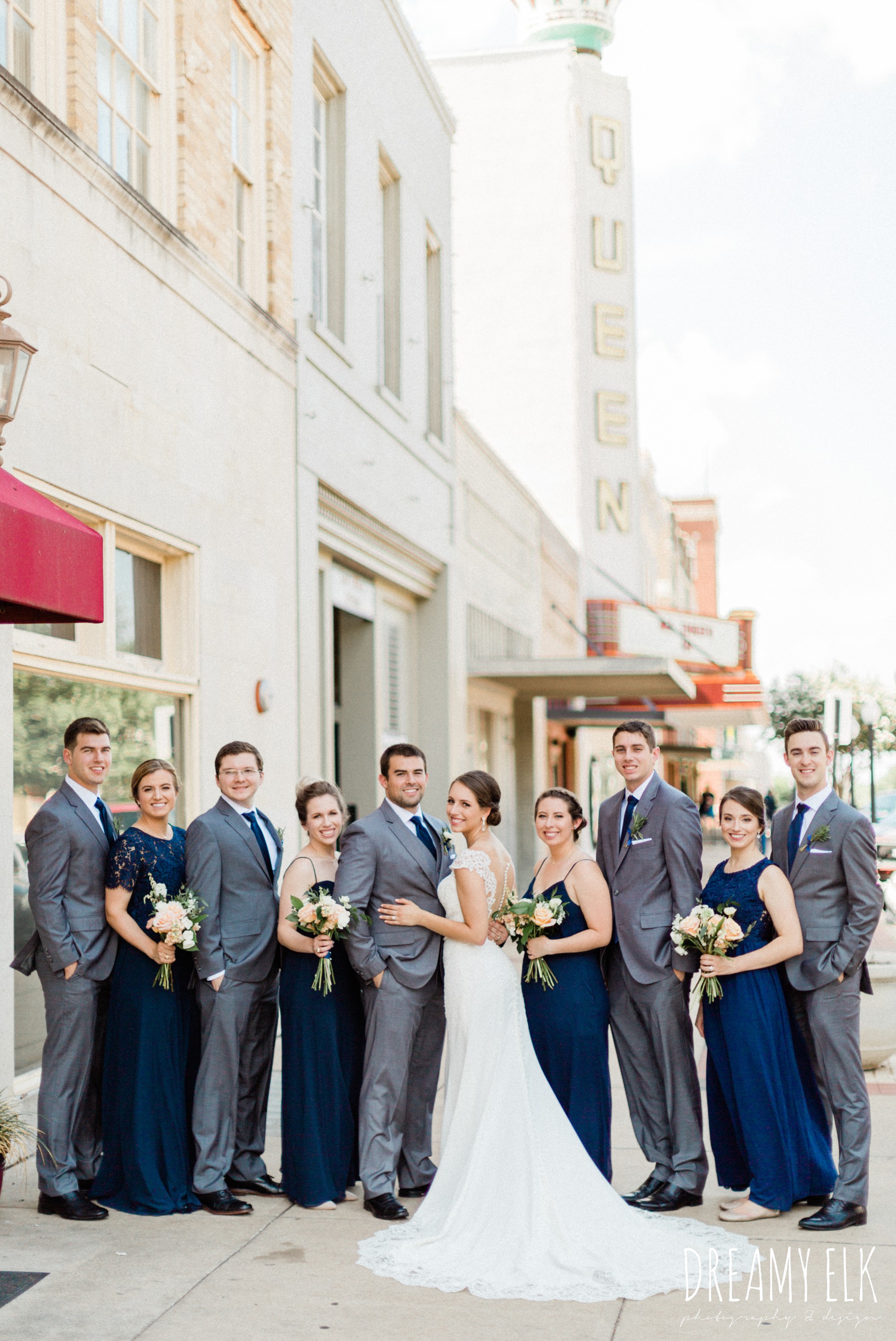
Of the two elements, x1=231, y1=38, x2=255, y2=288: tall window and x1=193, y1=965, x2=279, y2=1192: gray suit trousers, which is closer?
x1=193, y1=965, x2=279, y2=1192: gray suit trousers

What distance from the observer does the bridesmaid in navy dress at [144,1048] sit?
6.14 meters

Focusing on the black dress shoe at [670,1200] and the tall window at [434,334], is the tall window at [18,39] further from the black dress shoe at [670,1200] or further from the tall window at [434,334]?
the tall window at [434,334]

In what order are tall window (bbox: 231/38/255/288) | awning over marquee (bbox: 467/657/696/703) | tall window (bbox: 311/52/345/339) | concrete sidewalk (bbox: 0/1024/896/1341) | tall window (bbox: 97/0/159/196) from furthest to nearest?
awning over marquee (bbox: 467/657/696/703) < tall window (bbox: 311/52/345/339) < tall window (bbox: 231/38/255/288) < tall window (bbox: 97/0/159/196) < concrete sidewalk (bbox: 0/1024/896/1341)

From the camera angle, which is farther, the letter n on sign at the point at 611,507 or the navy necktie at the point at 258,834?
the letter n on sign at the point at 611,507

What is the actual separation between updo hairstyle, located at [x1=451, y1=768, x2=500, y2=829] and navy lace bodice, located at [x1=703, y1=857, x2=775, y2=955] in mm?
975

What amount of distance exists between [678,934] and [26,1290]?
2888 mm

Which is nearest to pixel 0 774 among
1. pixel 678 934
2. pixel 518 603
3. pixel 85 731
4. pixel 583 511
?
pixel 85 731

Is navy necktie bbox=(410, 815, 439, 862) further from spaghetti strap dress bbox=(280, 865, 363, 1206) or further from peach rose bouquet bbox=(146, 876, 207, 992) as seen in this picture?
peach rose bouquet bbox=(146, 876, 207, 992)

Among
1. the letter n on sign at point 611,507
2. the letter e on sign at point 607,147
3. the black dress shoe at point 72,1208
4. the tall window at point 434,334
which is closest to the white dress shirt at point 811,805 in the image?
the black dress shoe at point 72,1208

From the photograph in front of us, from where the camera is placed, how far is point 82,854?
625 cm

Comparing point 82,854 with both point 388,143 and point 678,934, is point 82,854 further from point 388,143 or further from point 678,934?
point 388,143

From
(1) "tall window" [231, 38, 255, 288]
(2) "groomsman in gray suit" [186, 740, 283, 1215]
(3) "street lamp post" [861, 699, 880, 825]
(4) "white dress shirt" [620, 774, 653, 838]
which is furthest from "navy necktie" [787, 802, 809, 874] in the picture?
(3) "street lamp post" [861, 699, 880, 825]

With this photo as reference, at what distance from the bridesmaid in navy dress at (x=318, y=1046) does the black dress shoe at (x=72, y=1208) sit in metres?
0.82

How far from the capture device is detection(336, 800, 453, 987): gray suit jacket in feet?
20.5
